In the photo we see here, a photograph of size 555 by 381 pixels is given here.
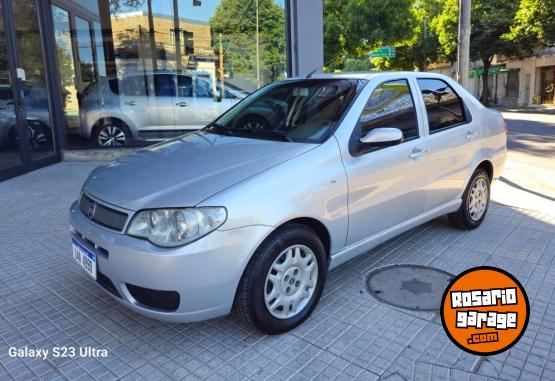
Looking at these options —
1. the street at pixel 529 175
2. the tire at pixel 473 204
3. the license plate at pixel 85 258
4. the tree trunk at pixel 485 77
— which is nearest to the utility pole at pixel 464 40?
the street at pixel 529 175

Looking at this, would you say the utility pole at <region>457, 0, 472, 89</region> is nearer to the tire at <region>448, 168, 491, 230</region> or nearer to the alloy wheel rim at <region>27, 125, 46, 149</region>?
the tire at <region>448, 168, 491, 230</region>

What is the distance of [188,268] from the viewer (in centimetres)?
237

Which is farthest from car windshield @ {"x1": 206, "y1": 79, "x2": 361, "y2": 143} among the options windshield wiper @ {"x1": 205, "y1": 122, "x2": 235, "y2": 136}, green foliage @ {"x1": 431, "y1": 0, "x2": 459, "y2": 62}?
green foliage @ {"x1": 431, "y1": 0, "x2": 459, "y2": 62}

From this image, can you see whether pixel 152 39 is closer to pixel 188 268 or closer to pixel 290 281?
pixel 290 281

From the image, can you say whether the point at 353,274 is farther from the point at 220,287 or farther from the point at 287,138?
the point at 220,287

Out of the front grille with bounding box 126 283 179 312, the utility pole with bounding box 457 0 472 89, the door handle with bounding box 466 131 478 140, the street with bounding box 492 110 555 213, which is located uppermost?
the utility pole with bounding box 457 0 472 89

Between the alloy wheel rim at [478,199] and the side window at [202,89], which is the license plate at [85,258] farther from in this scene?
the side window at [202,89]

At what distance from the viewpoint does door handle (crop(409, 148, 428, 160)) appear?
3.56 m

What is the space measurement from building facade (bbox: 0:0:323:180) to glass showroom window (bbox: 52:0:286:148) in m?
0.02

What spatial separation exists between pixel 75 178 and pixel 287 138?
17.8 ft

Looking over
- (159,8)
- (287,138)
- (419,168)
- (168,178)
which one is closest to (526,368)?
(419,168)

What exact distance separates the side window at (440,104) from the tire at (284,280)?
172 cm

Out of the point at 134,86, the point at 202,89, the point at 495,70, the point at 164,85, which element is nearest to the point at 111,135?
the point at 134,86

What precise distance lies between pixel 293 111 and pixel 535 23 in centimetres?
2609
